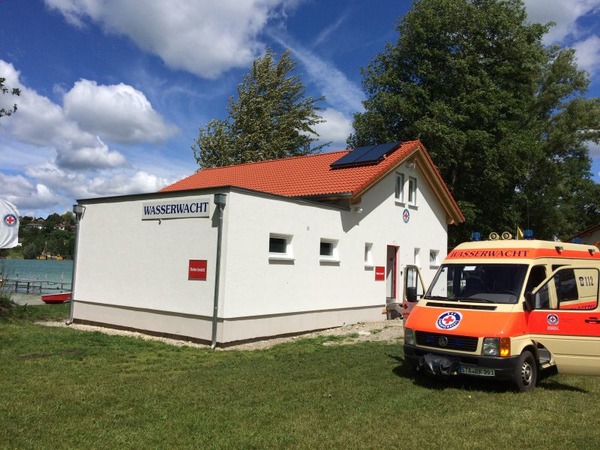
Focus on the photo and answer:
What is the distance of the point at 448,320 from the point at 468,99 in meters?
23.3

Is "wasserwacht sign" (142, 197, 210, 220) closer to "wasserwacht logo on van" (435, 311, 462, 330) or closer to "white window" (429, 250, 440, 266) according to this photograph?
"wasserwacht logo on van" (435, 311, 462, 330)

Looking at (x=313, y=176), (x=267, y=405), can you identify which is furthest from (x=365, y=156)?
(x=267, y=405)

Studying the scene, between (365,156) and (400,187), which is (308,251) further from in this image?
(400,187)

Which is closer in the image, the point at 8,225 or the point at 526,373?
the point at 526,373

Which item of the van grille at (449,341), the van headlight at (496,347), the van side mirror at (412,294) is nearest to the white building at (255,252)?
the van side mirror at (412,294)

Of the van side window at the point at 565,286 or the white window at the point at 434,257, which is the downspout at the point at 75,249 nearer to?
the van side window at the point at 565,286

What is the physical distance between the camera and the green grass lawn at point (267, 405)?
214 inches

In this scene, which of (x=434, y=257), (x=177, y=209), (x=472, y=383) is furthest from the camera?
(x=434, y=257)

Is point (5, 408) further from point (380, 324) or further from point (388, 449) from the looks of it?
point (380, 324)

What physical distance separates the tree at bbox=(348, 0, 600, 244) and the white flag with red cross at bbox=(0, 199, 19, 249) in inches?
807

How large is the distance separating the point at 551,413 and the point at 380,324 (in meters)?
9.96

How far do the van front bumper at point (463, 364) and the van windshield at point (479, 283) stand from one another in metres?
1.07

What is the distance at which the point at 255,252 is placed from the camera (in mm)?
12844

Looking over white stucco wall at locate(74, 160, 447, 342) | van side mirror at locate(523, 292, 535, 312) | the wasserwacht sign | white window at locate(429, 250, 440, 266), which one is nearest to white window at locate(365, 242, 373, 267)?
white stucco wall at locate(74, 160, 447, 342)
